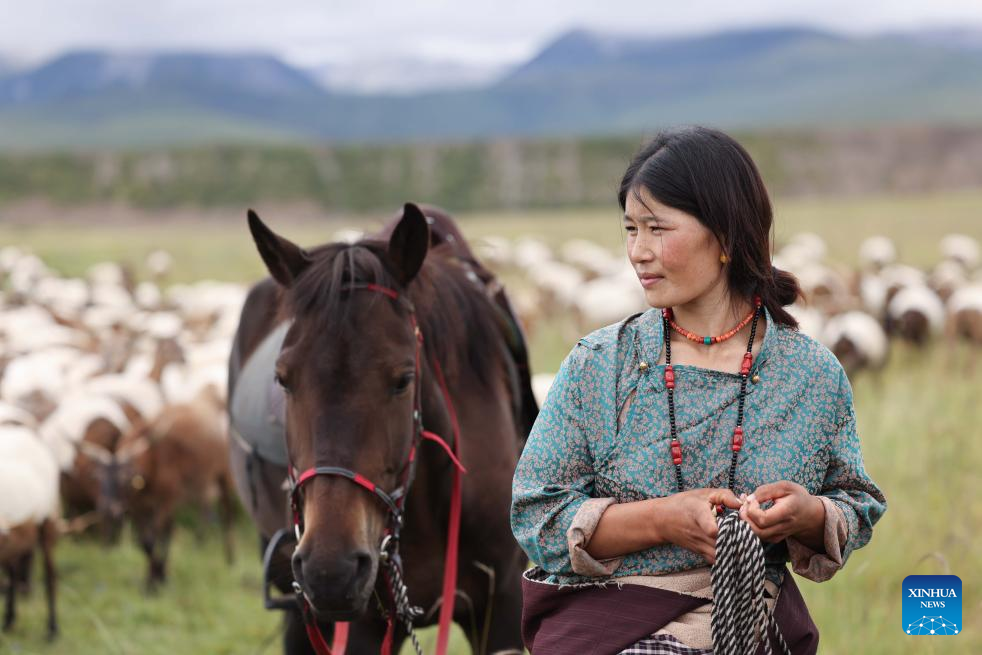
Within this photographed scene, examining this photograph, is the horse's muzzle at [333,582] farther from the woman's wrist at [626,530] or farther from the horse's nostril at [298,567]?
the woman's wrist at [626,530]

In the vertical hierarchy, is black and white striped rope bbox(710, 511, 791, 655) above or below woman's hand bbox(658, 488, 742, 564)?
below

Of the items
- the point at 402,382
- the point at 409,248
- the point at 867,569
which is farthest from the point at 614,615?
the point at 867,569

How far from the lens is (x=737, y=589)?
5.94 ft

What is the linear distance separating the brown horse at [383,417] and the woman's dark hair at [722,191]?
931mm

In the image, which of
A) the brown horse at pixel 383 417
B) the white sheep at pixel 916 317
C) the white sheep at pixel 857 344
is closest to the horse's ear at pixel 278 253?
the brown horse at pixel 383 417

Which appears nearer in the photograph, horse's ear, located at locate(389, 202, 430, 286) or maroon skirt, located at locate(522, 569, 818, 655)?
maroon skirt, located at locate(522, 569, 818, 655)

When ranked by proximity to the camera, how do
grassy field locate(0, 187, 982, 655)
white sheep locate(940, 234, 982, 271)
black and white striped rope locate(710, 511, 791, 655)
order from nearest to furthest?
1. black and white striped rope locate(710, 511, 791, 655)
2. grassy field locate(0, 187, 982, 655)
3. white sheep locate(940, 234, 982, 271)

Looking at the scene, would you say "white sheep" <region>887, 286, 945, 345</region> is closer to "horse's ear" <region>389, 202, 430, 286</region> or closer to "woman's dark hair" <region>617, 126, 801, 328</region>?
"horse's ear" <region>389, 202, 430, 286</region>

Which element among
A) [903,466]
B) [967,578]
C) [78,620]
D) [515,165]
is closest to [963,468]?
[903,466]

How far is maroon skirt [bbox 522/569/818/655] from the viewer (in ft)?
6.28

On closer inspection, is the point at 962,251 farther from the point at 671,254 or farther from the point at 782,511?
the point at 782,511

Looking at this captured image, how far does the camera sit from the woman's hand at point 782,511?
1788 mm

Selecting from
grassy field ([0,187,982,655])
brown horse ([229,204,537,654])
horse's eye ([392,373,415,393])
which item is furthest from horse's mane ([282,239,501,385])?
grassy field ([0,187,982,655])

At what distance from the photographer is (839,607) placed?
4930 mm
